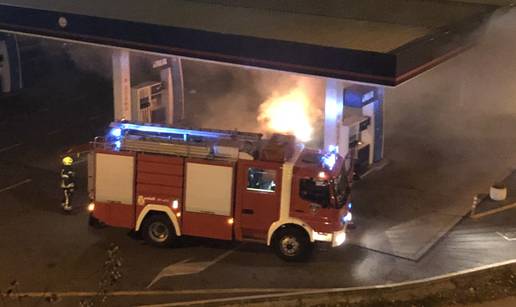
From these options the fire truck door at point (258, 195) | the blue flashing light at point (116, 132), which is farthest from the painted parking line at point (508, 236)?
the blue flashing light at point (116, 132)

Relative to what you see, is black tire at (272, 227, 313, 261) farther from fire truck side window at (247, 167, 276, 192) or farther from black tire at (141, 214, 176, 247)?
black tire at (141, 214, 176, 247)

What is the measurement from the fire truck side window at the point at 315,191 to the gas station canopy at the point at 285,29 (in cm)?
321

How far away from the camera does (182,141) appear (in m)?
15.2

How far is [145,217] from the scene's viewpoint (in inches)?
606

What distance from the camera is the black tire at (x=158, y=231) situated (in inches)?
603

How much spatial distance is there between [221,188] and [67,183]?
406 centimetres

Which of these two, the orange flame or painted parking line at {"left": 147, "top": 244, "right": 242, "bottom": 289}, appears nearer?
painted parking line at {"left": 147, "top": 244, "right": 242, "bottom": 289}

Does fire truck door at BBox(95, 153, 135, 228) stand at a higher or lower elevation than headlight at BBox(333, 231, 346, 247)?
higher

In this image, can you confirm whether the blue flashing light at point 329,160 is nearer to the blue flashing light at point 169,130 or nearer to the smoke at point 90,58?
the blue flashing light at point 169,130

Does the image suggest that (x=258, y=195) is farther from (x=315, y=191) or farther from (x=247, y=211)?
(x=315, y=191)

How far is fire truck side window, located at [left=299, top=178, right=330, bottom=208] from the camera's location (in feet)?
47.5

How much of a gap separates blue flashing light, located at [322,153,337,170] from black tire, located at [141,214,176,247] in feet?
10.4

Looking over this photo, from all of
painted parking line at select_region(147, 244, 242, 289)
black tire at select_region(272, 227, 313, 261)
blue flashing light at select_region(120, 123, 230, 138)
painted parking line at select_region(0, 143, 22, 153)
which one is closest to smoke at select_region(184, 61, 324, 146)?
painted parking line at select_region(0, 143, 22, 153)

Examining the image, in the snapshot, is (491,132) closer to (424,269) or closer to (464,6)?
(464,6)
